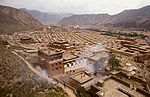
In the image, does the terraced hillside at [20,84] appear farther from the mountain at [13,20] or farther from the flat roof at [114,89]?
the mountain at [13,20]

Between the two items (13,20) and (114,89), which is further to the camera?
(13,20)

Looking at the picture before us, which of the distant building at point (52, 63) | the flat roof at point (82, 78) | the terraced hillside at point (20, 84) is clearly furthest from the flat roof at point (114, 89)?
the distant building at point (52, 63)

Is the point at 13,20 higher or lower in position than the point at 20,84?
lower

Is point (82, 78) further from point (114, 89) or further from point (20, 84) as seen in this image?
point (20, 84)

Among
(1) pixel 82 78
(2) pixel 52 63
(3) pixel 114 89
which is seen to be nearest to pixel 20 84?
(2) pixel 52 63

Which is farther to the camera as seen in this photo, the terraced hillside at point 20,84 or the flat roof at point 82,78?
the flat roof at point 82,78

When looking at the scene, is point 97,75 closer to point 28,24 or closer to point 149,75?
point 149,75

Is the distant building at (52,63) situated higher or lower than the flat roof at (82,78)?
higher

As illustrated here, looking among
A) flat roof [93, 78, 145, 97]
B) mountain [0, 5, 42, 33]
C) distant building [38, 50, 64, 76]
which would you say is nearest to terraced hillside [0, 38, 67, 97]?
distant building [38, 50, 64, 76]
